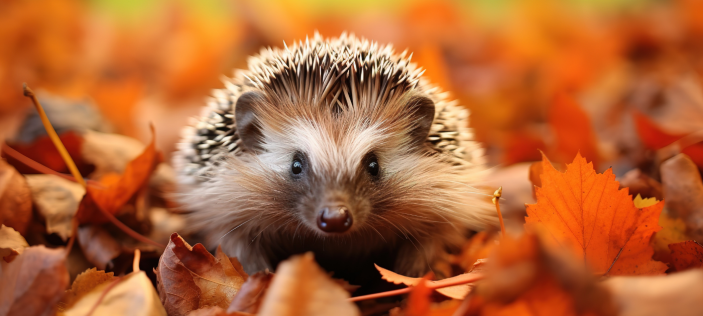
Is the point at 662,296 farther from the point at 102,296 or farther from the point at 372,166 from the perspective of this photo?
the point at 102,296

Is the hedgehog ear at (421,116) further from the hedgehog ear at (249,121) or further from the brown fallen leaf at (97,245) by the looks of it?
the brown fallen leaf at (97,245)

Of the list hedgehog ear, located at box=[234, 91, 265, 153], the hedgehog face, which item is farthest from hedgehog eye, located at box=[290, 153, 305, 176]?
hedgehog ear, located at box=[234, 91, 265, 153]

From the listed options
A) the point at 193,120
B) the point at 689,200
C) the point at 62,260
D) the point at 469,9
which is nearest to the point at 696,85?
the point at 689,200

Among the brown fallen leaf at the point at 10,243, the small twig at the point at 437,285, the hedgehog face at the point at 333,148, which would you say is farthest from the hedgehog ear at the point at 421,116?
the brown fallen leaf at the point at 10,243

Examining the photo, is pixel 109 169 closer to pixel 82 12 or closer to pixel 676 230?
pixel 676 230

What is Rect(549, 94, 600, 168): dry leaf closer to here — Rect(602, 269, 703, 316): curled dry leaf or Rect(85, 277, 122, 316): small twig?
Rect(602, 269, 703, 316): curled dry leaf

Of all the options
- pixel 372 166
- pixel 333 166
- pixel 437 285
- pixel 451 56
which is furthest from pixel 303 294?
pixel 451 56
